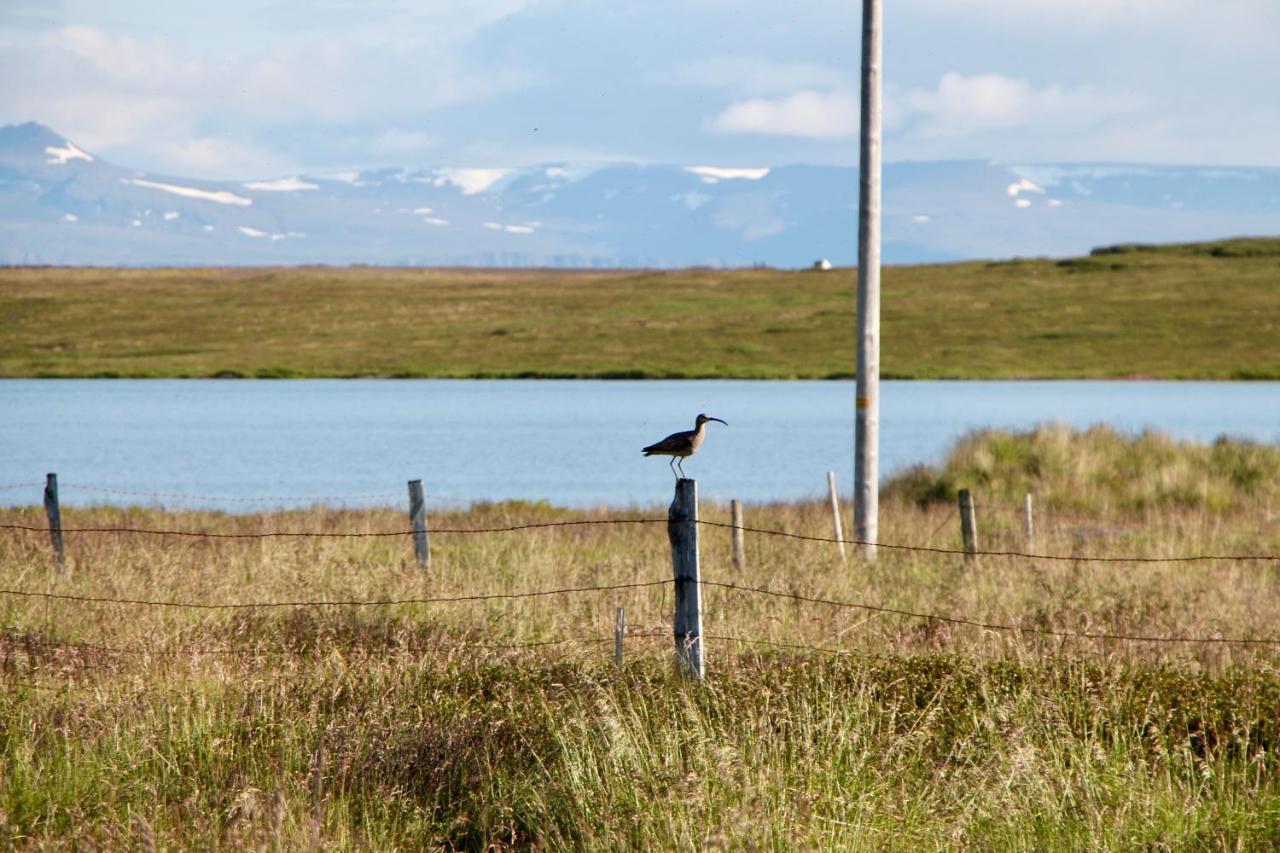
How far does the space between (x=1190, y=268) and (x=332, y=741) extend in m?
124

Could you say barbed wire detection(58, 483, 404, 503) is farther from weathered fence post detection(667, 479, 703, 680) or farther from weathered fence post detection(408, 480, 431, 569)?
weathered fence post detection(667, 479, 703, 680)

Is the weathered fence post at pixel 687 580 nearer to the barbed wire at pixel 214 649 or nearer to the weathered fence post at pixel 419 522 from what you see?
the barbed wire at pixel 214 649

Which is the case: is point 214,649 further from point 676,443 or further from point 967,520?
point 967,520

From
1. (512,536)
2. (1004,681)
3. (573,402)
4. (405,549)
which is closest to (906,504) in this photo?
(512,536)

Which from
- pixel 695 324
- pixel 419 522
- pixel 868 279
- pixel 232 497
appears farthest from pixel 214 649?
pixel 695 324

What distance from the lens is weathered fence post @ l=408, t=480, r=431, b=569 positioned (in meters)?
14.9

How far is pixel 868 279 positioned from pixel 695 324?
85.8 meters

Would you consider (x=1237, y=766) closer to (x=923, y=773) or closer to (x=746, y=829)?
(x=923, y=773)

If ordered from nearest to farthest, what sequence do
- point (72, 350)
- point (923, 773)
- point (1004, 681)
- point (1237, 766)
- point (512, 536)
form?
point (923, 773) < point (1237, 766) < point (1004, 681) < point (512, 536) < point (72, 350)

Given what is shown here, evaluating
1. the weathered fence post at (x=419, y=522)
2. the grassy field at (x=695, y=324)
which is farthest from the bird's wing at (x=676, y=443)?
the grassy field at (x=695, y=324)

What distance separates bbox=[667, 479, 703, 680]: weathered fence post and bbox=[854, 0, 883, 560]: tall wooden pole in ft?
23.2

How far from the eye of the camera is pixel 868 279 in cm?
1563

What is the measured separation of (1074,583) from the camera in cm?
1358

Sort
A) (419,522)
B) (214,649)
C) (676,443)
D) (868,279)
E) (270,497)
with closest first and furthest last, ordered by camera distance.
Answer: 1. (676,443)
2. (214,649)
3. (419,522)
4. (868,279)
5. (270,497)
